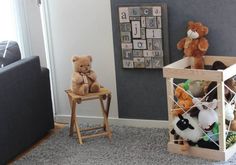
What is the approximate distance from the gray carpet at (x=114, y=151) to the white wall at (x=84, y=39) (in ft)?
1.20

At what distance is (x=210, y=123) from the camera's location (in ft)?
9.36

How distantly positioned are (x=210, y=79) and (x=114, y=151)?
0.87 metres

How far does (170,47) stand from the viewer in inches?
132

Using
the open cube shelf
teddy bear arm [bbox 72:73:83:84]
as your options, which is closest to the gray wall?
the open cube shelf

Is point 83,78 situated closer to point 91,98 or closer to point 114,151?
point 91,98

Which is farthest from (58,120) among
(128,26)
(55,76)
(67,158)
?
(128,26)

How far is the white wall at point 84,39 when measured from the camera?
11.6 ft

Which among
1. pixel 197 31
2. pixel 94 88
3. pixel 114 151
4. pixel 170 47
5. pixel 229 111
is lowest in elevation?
pixel 114 151

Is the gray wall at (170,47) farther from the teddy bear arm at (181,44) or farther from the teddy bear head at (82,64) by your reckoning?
the teddy bear head at (82,64)

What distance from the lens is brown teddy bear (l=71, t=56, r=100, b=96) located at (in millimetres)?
3262

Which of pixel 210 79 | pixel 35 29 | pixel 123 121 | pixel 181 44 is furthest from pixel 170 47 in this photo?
pixel 35 29

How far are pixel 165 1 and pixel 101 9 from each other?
0.53 meters

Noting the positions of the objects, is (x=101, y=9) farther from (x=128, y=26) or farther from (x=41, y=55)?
(x=41, y=55)

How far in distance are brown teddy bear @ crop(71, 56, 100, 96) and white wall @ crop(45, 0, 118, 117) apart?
0.30 metres
